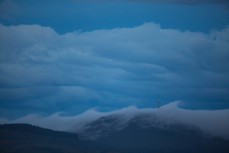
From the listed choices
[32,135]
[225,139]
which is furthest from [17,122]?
[225,139]

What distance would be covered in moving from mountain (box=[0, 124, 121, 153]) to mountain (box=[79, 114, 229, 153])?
126mm

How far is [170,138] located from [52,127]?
1.62m

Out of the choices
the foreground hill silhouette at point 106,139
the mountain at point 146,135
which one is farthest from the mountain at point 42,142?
the mountain at point 146,135

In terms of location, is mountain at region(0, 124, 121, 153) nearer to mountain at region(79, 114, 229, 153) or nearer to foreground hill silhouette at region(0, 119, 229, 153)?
foreground hill silhouette at region(0, 119, 229, 153)

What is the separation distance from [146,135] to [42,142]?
144 centimetres

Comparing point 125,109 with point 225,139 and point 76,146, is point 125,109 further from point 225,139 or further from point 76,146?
point 225,139

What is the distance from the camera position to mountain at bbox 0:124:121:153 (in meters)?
6.07

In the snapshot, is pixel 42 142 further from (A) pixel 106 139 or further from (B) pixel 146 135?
(B) pixel 146 135

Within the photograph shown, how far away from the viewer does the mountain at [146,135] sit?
6012mm

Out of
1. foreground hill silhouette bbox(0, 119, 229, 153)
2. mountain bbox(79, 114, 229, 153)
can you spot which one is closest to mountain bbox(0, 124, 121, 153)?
foreground hill silhouette bbox(0, 119, 229, 153)

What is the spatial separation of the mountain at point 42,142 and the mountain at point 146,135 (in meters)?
0.13

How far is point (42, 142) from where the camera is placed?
20.3ft

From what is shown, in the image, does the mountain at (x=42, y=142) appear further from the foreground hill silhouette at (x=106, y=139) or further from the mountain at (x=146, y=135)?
the mountain at (x=146, y=135)

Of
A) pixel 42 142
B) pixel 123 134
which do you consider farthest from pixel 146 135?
pixel 42 142
